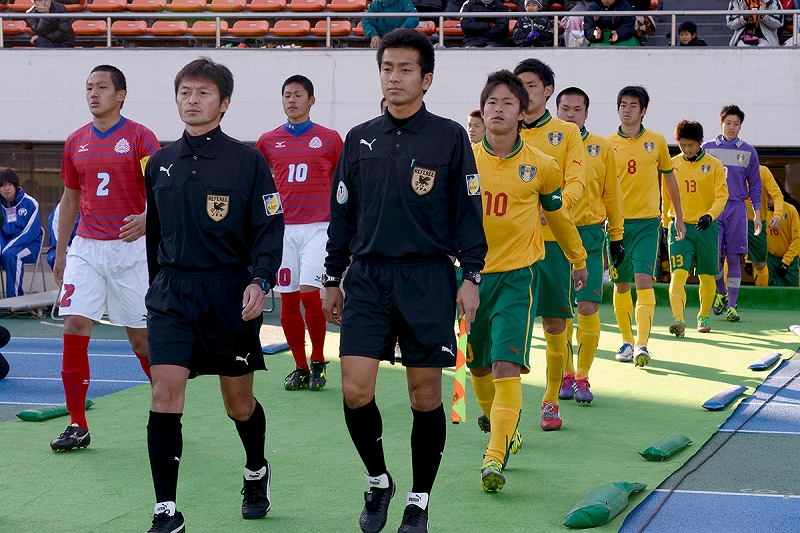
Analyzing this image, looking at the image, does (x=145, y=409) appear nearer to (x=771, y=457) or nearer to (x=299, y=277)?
(x=299, y=277)

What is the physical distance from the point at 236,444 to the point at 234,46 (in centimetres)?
1242

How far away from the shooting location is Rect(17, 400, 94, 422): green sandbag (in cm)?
701

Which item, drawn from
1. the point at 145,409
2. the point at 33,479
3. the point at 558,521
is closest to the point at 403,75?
the point at 558,521

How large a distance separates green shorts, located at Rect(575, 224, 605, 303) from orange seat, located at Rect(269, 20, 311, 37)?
35.9 feet

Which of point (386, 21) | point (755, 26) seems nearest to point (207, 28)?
point (386, 21)

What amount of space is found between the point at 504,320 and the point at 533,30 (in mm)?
11652

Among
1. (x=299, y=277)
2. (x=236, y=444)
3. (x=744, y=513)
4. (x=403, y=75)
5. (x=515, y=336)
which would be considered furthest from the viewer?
(x=299, y=277)

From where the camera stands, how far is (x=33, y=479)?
5.30m

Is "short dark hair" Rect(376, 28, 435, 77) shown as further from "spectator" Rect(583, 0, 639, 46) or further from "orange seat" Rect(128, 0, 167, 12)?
"orange seat" Rect(128, 0, 167, 12)

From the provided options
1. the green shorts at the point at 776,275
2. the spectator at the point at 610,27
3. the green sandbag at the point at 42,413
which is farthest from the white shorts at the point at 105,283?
the green shorts at the point at 776,275

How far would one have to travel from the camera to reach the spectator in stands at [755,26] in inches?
619

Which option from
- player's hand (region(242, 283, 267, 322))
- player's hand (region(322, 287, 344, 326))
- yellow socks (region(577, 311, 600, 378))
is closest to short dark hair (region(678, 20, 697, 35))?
yellow socks (region(577, 311, 600, 378))

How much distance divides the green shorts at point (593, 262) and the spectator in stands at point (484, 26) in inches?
366

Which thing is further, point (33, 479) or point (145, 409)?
point (145, 409)
